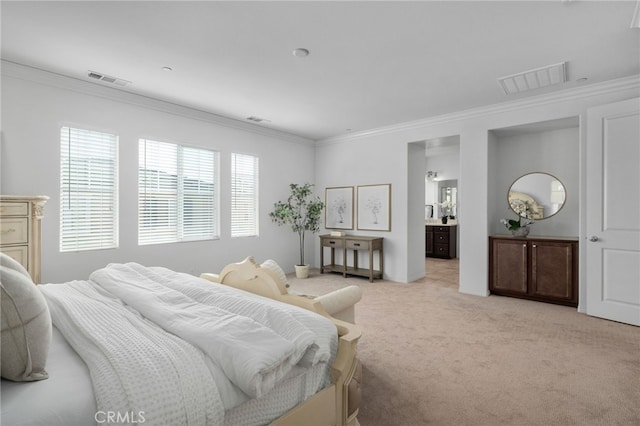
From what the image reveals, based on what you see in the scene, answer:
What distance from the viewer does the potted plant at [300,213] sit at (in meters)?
5.98

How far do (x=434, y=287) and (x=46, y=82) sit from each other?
5.69 m

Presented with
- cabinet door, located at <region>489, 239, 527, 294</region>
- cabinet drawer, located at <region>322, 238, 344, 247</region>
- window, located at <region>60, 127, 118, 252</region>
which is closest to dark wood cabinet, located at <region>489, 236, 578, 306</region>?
cabinet door, located at <region>489, 239, 527, 294</region>

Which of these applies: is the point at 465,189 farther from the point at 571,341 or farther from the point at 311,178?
the point at 311,178

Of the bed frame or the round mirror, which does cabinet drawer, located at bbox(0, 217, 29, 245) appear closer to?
the bed frame

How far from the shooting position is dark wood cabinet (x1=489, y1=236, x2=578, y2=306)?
4117 mm

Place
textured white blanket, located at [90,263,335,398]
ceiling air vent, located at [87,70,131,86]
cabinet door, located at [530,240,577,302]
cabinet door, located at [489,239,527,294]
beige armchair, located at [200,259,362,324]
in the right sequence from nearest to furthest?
textured white blanket, located at [90,263,335,398] < beige armchair, located at [200,259,362,324] < ceiling air vent, located at [87,70,131,86] < cabinet door, located at [530,240,577,302] < cabinet door, located at [489,239,527,294]

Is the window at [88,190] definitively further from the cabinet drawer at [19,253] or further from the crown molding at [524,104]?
the crown molding at [524,104]

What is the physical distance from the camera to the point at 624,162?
11.5 feet

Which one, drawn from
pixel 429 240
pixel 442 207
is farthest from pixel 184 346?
pixel 442 207

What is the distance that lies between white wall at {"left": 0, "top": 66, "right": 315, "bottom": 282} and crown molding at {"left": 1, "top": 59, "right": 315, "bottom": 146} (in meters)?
0.01

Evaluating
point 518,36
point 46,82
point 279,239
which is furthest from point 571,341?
point 46,82

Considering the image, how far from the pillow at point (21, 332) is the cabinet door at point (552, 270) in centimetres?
499

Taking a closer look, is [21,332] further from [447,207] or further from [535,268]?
[447,207]

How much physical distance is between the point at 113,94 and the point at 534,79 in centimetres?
495
